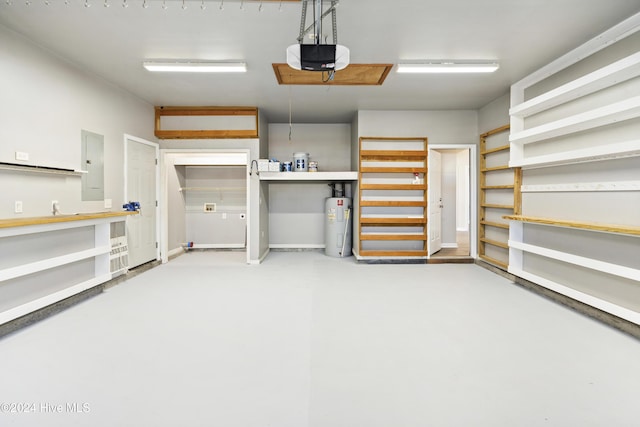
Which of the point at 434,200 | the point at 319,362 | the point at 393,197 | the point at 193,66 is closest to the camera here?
the point at 319,362

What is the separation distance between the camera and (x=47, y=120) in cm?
339

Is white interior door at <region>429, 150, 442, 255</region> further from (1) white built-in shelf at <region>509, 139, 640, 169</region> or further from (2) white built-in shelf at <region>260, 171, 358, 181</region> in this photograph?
(1) white built-in shelf at <region>509, 139, 640, 169</region>

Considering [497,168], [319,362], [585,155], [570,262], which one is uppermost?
[497,168]

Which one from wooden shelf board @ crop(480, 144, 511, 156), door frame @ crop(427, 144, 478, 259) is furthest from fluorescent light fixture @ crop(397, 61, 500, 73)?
door frame @ crop(427, 144, 478, 259)

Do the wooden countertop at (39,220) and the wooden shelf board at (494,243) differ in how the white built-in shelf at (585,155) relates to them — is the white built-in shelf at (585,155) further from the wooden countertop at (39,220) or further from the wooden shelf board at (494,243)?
the wooden countertop at (39,220)

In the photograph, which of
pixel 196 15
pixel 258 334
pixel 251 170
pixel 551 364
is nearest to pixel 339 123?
pixel 251 170

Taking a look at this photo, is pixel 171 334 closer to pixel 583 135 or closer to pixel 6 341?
pixel 6 341

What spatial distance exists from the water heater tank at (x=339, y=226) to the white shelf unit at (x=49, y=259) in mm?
3761

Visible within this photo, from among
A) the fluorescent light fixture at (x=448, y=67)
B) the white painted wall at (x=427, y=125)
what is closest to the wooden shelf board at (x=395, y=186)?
the white painted wall at (x=427, y=125)

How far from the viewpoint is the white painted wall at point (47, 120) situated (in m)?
2.97

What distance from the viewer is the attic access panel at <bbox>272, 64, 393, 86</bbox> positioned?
3986mm

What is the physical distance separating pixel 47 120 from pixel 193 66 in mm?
1686

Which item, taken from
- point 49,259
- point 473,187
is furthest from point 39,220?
point 473,187

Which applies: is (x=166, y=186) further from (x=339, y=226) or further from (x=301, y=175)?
(x=339, y=226)
